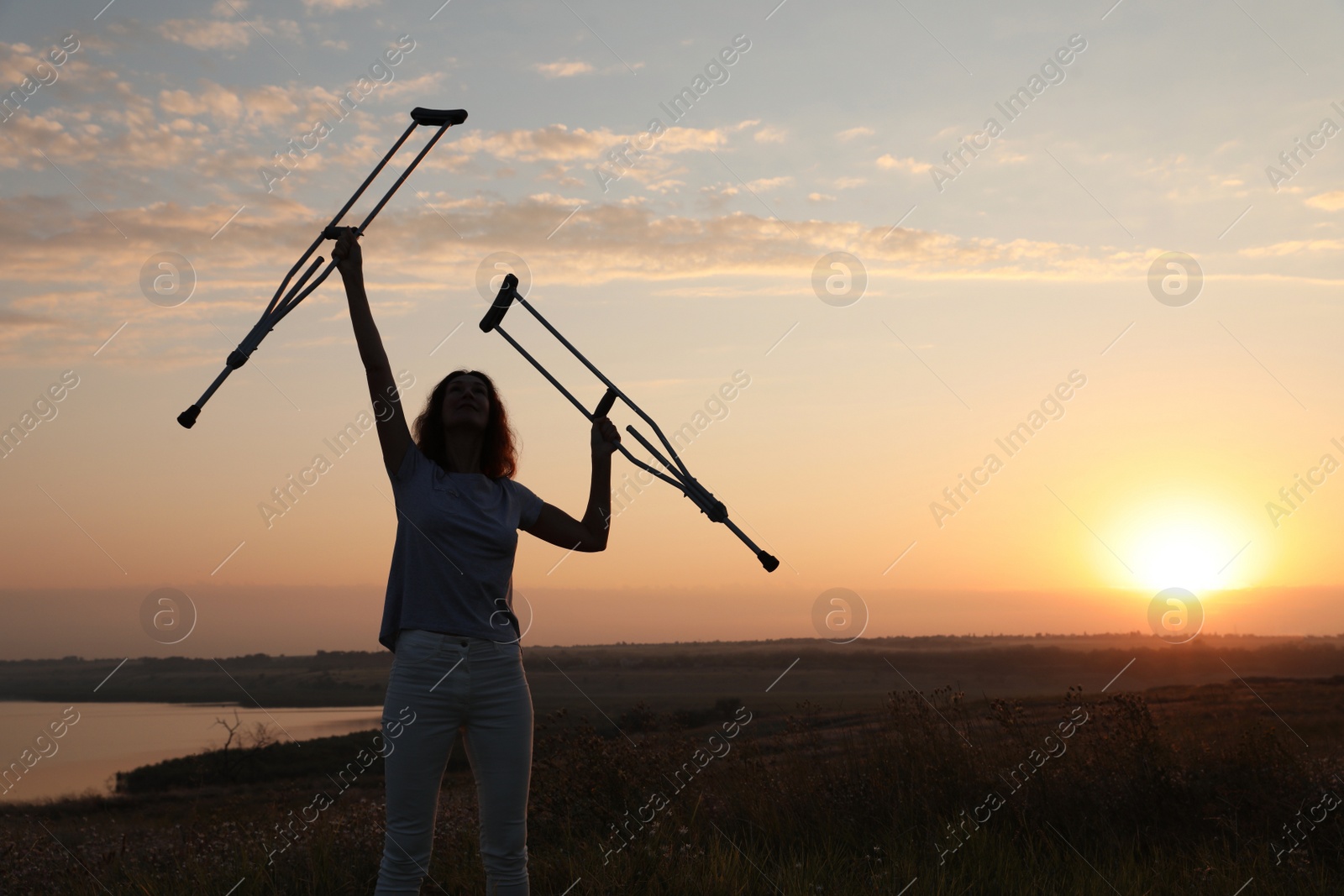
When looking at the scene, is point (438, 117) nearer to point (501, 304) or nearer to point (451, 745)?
point (501, 304)

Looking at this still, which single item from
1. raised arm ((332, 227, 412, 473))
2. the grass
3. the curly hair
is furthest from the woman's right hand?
the grass

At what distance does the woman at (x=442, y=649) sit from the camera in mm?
3254

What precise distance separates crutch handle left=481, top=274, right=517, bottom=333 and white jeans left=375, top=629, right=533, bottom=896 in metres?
1.43

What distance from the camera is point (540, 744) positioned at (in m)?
6.96

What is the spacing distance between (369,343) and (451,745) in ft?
4.79

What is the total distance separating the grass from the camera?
16.3 feet

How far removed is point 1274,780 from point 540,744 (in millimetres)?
4772

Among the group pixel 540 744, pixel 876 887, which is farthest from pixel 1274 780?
pixel 540 744

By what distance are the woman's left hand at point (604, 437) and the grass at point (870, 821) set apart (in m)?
2.16

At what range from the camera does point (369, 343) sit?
3518 millimetres

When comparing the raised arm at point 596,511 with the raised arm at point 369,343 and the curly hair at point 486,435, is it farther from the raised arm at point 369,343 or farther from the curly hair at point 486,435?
the raised arm at point 369,343

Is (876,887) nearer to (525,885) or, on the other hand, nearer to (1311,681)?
(525,885)

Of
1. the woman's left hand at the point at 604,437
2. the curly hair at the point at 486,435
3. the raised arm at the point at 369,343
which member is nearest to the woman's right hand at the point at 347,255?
the raised arm at the point at 369,343

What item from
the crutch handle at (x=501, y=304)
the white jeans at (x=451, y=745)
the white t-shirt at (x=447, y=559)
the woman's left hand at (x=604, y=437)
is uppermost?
the crutch handle at (x=501, y=304)
